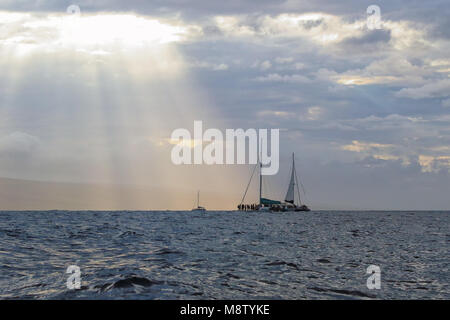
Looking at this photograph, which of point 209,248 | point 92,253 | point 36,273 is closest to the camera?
point 36,273

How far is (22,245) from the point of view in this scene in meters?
37.1

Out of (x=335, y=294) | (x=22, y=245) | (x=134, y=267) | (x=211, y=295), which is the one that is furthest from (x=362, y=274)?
(x=22, y=245)

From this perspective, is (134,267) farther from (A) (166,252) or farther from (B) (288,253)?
(B) (288,253)
